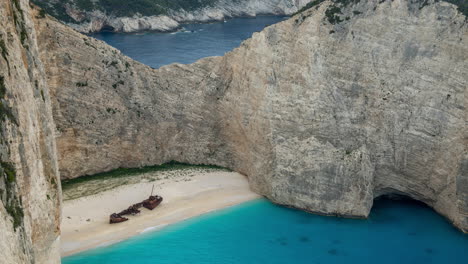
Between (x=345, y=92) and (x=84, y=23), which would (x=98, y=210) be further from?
(x=84, y=23)

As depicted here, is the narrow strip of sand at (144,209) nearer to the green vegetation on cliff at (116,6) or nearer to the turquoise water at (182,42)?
the turquoise water at (182,42)

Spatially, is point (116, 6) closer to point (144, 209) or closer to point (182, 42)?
point (182, 42)

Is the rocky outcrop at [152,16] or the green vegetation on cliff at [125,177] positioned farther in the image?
the rocky outcrop at [152,16]

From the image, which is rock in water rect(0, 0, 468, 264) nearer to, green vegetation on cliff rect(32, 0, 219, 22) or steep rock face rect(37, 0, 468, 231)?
steep rock face rect(37, 0, 468, 231)

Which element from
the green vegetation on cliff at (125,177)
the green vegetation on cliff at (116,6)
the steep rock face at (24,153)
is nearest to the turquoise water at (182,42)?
the green vegetation on cliff at (116,6)

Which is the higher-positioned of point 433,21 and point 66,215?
point 433,21

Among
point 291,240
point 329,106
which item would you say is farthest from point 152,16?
point 291,240

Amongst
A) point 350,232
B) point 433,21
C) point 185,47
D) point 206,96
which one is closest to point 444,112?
point 433,21
